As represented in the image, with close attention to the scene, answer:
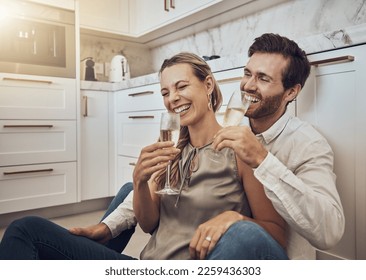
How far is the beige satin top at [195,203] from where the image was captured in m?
0.55

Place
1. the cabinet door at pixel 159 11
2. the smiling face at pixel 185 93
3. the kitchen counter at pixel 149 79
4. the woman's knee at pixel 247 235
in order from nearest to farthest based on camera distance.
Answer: the woman's knee at pixel 247 235
the smiling face at pixel 185 93
the kitchen counter at pixel 149 79
the cabinet door at pixel 159 11

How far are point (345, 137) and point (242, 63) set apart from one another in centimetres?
37

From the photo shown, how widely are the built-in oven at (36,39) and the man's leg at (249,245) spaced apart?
1.31 m

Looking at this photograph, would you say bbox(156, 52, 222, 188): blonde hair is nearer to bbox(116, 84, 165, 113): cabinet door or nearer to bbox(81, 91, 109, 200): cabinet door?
bbox(116, 84, 165, 113): cabinet door

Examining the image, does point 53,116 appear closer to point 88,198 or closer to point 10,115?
point 10,115

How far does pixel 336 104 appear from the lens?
0.77 meters

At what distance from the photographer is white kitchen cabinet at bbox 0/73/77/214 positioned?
138 centimetres

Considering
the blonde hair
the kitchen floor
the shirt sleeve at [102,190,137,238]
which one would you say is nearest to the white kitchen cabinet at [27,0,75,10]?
the kitchen floor

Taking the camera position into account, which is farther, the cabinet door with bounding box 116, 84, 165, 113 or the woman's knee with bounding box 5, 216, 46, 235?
the cabinet door with bounding box 116, 84, 165, 113

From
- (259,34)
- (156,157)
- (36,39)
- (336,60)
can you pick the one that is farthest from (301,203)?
(36,39)

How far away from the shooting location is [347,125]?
29.8 inches

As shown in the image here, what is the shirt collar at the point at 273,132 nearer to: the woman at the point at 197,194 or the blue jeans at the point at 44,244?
the woman at the point at 197,194

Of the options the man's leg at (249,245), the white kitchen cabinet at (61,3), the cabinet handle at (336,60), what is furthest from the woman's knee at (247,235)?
the white kitchen cabinet at (61,3)
